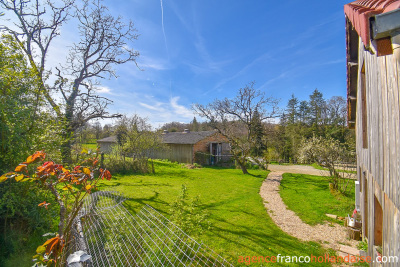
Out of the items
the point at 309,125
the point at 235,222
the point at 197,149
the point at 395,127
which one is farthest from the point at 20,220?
the point at 309,125

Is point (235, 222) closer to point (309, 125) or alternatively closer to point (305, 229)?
point (305, 229)

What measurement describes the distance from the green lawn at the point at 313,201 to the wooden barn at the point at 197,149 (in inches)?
418

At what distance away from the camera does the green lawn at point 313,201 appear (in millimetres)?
6652

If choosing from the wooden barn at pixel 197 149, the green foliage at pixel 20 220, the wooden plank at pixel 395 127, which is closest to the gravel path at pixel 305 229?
the wooden plank at pixel 395 127

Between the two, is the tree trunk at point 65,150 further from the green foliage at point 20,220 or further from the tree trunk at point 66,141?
the green foliage at point 20,220

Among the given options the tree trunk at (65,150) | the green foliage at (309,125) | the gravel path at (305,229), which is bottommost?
the gravel path at (305,229)

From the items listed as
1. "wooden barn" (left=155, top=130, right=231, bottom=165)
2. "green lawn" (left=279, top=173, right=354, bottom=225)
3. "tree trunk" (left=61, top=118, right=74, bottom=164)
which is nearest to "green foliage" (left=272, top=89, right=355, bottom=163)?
"wooden barn" (left=155, top=130, right=231, bottom=165)

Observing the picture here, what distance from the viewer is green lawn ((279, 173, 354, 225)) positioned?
21.8 feet

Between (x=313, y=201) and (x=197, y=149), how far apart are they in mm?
14745

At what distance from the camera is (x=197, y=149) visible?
71.4 ft

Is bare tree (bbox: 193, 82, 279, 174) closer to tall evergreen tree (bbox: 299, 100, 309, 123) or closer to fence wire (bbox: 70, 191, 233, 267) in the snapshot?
fence wire (bbox: 70, 191, 233, 267)

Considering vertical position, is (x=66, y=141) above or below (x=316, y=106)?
below

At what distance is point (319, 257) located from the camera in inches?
163

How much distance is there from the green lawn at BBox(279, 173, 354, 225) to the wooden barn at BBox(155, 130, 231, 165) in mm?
10624
